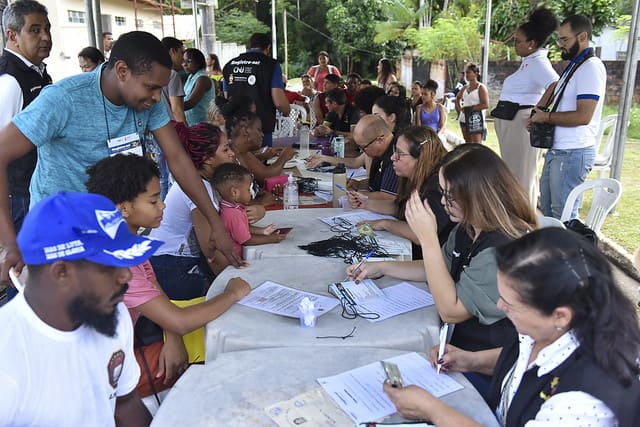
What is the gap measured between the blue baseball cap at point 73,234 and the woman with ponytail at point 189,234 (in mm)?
1098

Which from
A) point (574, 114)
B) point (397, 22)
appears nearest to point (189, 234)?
point (574, 114)

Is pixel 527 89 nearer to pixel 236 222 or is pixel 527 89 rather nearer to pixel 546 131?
pixel 546 131

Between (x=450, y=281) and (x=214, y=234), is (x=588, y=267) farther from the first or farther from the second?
(x=214, y=234)

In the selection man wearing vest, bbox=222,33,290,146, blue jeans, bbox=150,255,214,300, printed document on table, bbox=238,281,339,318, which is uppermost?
man wearing vest, bbox=222,33,290,146

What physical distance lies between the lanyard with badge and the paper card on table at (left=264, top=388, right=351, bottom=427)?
4.43 feet

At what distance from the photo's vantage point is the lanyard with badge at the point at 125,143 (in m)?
2.22

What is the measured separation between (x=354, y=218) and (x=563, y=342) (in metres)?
1.75

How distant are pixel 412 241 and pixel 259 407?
1.53 metres

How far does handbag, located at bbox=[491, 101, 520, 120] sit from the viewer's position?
4.61m

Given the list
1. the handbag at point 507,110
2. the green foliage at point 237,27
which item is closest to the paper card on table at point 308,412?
the handbag at point 507,110

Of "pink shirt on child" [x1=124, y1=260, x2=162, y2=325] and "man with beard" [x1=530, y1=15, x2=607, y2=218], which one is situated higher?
"man with beard" [x1=530, y1=15, x2=607, y2=218]

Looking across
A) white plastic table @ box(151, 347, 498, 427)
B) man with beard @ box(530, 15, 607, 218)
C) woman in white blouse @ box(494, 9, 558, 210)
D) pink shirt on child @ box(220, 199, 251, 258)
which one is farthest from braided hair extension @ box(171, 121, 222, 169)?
woman in white blouse @ box(494, 9, 558, 210)

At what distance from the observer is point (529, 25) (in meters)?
4.37

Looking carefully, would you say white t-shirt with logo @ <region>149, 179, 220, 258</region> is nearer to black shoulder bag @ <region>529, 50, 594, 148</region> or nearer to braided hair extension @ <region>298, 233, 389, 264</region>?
braided hair extension @ <region>298, 233, 389, 264</region>
